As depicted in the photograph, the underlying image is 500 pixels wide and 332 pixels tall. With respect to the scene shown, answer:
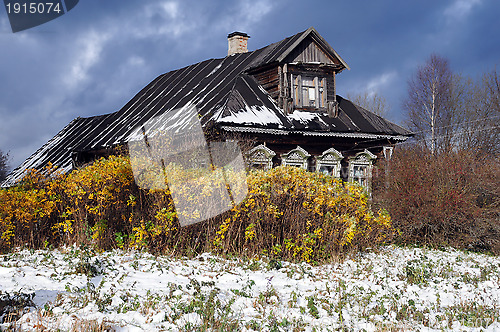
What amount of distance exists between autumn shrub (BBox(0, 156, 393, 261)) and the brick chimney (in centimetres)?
1497

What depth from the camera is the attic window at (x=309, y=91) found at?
58.4 ft

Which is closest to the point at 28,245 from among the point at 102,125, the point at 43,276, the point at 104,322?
the point at 43,276

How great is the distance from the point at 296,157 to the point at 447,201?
6.72 m

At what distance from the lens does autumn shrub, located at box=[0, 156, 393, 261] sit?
8055mm

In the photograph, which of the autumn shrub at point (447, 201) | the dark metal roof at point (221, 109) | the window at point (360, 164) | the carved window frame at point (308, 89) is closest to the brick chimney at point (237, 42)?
the dark metal roof at point (221, 109)

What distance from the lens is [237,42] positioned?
22.6 m

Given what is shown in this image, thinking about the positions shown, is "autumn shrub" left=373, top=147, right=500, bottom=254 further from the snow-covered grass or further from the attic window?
the attic window

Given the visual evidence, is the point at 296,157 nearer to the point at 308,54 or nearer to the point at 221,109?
the point at 221,109

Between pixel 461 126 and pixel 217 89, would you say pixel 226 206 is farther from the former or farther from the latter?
pixel 461 126

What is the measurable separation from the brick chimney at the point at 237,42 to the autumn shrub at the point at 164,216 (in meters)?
15.0

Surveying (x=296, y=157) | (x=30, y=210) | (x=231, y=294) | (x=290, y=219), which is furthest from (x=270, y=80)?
(x=231, y=294)

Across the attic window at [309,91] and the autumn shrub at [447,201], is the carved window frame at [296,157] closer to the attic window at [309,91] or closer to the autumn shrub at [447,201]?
the attic window at [309,91]

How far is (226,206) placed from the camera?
817cm

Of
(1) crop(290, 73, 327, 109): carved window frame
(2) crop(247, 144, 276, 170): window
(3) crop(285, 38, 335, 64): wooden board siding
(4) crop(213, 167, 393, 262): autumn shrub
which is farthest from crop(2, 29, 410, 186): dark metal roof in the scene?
(4) crop(213, 167, 393, 262): autumn shrub
